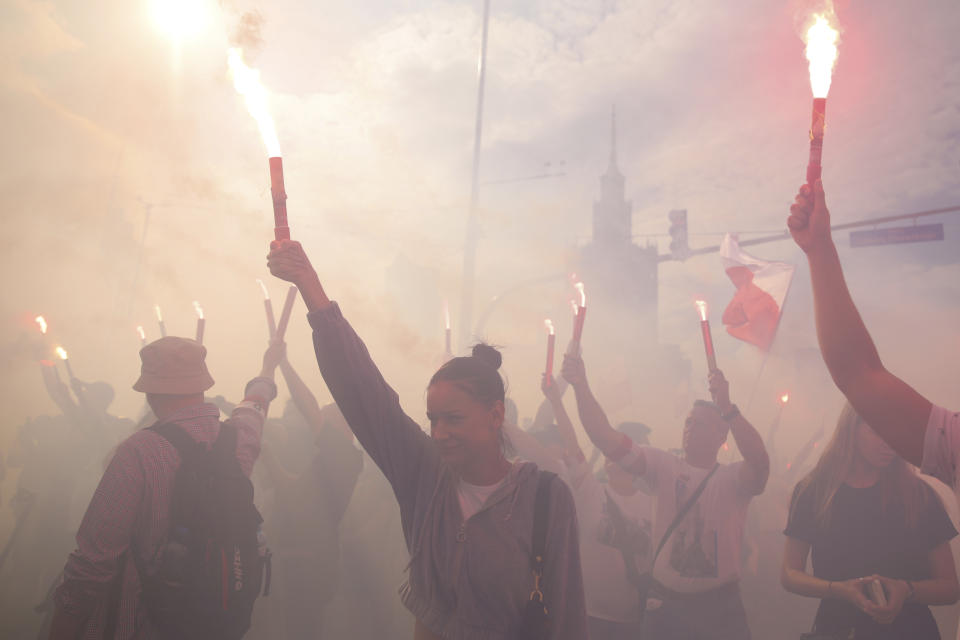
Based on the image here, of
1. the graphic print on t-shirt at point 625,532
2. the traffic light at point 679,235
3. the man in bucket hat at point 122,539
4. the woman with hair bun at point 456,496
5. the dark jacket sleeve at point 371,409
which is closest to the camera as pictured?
the woman with hair bun at point 456,496

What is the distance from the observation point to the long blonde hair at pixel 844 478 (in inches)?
A: 122

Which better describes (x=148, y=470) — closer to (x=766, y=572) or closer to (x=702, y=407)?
(x=702, y=407)

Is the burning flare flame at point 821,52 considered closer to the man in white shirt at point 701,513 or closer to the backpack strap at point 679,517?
the man in white shirt at point 701,513

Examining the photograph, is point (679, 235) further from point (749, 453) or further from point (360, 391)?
point (360, 391)

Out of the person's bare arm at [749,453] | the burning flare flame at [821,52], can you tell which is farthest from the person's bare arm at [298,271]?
the person's bare arm at [749,453]

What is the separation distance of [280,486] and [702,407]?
336 centimetres

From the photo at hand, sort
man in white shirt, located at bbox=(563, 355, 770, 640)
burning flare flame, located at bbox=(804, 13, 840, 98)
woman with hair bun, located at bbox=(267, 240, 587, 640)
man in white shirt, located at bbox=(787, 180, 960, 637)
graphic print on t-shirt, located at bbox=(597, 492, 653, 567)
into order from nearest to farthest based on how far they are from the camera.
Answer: man in white shirt, located at bbox=(787, 180, 960, 637) → burning flare flame, located at bbox=(804, 13, 840, 98) → woman with hair bun, located at bbox=(267, 240, 587, 640) → man in white shirt, located at bbox=(563, 355, 770, 640) → graphic print on t-shirt, located at bbox=(597, 492, 653, 567)

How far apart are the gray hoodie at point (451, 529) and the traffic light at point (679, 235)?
8.85 metres

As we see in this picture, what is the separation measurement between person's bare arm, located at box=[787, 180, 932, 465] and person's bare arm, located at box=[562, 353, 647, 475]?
8.00 feet

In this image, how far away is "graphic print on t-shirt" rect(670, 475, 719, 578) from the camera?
11.9ft

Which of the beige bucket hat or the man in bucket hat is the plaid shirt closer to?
the man in bucket hat

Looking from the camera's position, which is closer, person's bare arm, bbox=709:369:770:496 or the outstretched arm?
the outstretched arm

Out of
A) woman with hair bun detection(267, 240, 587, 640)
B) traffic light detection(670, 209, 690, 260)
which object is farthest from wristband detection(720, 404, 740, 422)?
traffic light detection(670, 209, 690, 260)

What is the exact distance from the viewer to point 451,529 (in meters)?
1.88
